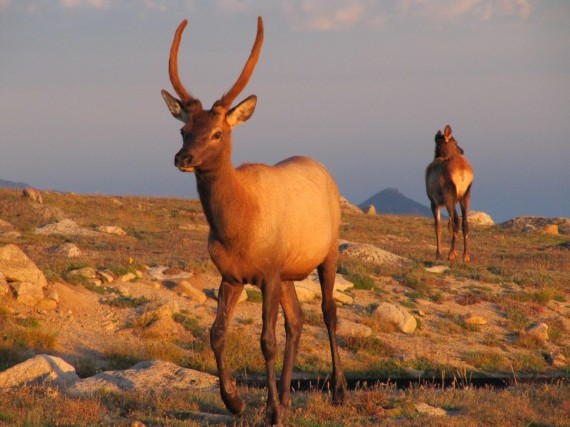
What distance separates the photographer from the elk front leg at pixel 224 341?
848cm

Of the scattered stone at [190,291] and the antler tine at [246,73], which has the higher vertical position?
the antler tine at [246,73]

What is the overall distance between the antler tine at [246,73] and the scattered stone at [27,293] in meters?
7.73

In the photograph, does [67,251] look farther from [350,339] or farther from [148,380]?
[148,380]

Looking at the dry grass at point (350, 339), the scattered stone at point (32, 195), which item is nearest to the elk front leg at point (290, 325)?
the dry grass at point (350, 339)

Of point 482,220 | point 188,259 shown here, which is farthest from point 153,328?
point 482,220

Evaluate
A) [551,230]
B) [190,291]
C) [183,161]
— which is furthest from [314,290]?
[551,230]

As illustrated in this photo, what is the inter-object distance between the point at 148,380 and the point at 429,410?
3.86m

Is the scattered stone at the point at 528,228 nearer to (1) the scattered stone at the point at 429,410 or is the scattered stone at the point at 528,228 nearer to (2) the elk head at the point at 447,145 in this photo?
(2) the elk head at the point at 447,145

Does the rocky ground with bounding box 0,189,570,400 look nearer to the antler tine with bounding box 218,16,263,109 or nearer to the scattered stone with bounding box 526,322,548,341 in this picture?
the scattered stone with bounding box 526,322,548,341

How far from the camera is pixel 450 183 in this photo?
24.1 meters

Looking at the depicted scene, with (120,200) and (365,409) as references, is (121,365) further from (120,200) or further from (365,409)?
(120,200)

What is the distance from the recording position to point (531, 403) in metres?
9.77

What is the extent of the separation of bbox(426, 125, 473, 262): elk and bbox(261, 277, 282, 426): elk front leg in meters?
16.0

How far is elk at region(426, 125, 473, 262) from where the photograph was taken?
24.1 metres
